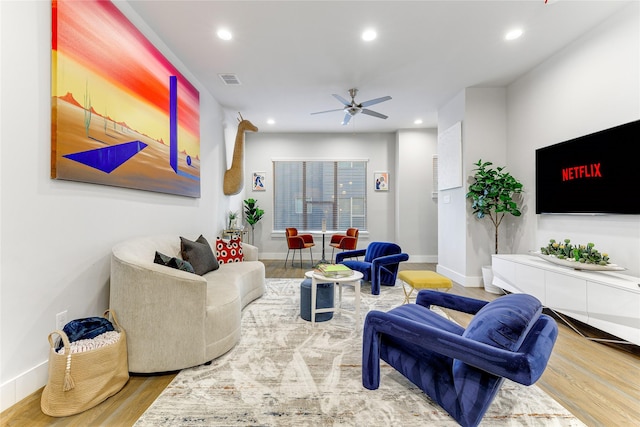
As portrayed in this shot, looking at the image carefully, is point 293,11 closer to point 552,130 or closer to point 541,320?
point 541,320

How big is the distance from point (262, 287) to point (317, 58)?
309 cm

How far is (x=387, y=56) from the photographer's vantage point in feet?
11.4

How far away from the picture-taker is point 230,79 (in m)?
4.07

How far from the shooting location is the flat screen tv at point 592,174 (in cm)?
258

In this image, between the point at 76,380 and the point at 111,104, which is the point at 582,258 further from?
the point at 111,104

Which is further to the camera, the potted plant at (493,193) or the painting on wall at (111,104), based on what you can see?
the potted plant at (493,193)

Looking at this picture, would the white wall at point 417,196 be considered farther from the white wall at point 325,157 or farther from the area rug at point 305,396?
the area rug at point 305,396

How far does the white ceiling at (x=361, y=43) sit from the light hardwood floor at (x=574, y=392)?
3.18 m

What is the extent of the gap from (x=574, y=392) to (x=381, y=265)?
2.29 m

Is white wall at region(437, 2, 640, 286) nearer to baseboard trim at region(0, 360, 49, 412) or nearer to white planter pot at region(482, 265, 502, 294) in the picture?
white planter pot at region(482, 265, 502, 294)

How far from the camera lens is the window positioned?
6922mm

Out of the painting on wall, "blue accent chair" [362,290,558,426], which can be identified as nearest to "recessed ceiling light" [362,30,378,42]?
the painting on wall

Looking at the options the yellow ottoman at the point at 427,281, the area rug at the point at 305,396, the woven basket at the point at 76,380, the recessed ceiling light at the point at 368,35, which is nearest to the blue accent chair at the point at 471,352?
the area rug at the point at 305,396

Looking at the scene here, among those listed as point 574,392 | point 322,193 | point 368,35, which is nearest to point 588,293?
point 574,392
